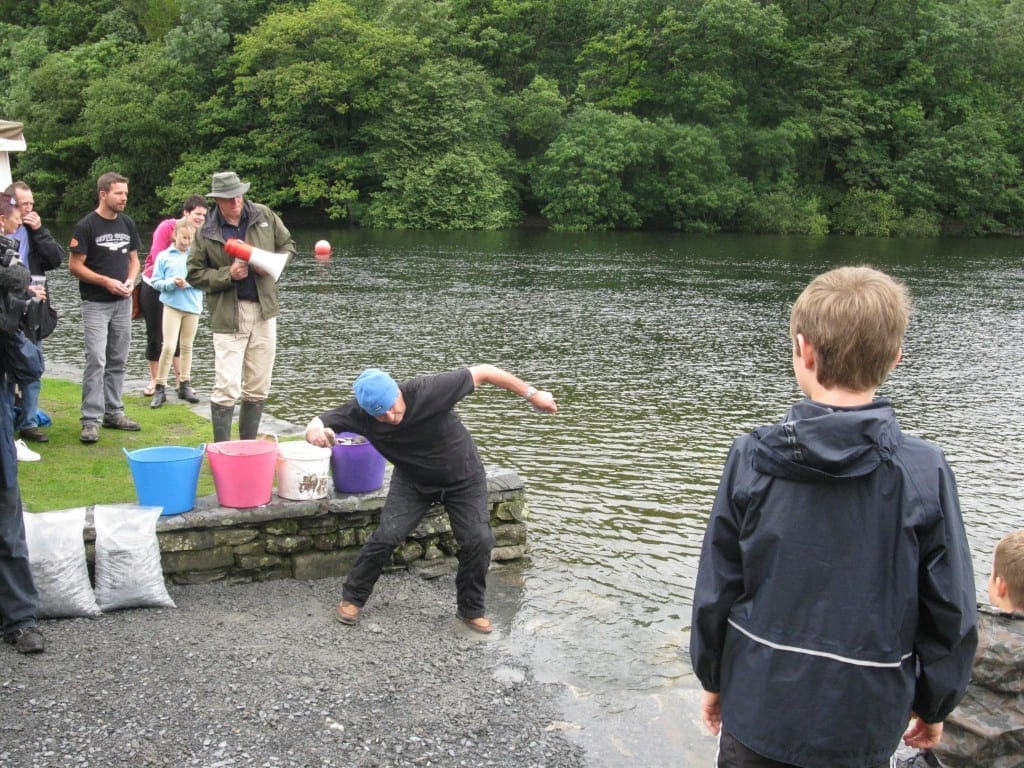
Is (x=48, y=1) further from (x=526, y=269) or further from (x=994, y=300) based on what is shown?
(x=994, y=300)

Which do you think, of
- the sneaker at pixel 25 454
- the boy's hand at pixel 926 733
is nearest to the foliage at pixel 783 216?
the sneaker at pixel 25 454

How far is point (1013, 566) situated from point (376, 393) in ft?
10.4

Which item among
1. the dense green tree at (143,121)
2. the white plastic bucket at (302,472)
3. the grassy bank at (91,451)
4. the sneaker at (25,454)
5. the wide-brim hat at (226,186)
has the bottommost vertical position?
the grassy bank at (91,451)

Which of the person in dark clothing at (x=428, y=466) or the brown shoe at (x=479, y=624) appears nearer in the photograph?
the person in dark clothing at (x=428, y=466)

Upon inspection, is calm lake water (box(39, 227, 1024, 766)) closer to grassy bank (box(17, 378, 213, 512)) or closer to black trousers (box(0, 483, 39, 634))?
grassy bank (box(17, 378, 213, 512))

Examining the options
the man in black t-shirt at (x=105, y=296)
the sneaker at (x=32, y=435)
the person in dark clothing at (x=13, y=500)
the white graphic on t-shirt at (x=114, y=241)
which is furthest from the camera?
the white graphic on t-shirt at (x=114, y=241)

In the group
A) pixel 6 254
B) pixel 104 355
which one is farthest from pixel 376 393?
pixel 104 355

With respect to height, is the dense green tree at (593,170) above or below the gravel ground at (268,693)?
above

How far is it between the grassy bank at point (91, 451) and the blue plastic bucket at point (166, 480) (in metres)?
0.69

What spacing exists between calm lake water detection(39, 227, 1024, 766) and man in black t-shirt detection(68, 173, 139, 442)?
1.28 metres

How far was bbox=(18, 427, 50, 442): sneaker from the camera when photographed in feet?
25.4

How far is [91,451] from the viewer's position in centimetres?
763

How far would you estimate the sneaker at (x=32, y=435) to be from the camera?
7.75m

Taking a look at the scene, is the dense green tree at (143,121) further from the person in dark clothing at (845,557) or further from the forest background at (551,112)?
the person in dark clothing at (845,557)
